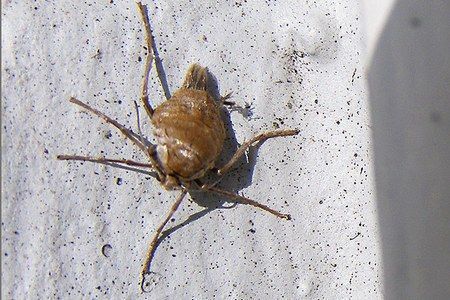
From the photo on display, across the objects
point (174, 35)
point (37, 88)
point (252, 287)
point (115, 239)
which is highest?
point (174, 35)

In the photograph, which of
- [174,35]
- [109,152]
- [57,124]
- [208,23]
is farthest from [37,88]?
[208,23]

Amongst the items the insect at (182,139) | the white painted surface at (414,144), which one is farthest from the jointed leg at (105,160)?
the white painted surface at (414,144)

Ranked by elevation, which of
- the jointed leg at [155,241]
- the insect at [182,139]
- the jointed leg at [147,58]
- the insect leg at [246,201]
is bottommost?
the jointed leg at [155,241]

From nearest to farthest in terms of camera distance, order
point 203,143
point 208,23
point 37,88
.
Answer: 1. point 203,143
2. point 37,88
3. point 208,23

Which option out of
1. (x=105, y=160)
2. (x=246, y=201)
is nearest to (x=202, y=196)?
(x=246, y=201)

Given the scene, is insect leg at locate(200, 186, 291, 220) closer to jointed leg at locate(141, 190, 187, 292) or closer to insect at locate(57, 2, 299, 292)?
insect at locate(57, 2, 299, 292)

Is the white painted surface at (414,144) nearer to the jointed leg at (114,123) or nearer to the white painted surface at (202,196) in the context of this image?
the white painted surface at (202,196)

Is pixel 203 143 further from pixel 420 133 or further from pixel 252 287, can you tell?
pixel 420 133
